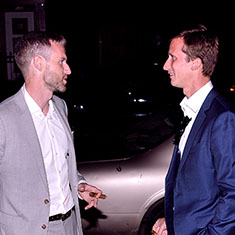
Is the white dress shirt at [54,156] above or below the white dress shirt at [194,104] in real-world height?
below

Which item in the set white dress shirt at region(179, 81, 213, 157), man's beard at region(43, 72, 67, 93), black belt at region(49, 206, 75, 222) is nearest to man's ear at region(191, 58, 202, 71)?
white dress shirt at region(179, 81, 213, 157)

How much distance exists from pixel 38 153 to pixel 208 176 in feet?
3.58

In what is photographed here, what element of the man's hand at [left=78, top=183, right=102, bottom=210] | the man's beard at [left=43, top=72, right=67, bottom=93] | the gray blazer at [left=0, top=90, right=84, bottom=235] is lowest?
the man's hand at [left=78, top=183, right=102, bottom=210]

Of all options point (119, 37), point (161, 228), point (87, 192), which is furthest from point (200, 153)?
point (119, 37)

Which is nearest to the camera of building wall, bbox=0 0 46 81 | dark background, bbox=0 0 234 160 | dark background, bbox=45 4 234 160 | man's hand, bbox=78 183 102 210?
man's hand, bbox=78 183 102 210

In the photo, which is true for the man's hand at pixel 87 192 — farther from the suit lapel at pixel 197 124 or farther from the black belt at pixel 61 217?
the suit lapel at pixel 197 124

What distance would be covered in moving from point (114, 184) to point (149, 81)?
6467 millimetres

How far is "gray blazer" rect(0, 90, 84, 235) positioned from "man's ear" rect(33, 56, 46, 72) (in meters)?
0.37

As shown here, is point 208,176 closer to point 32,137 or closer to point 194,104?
point 194,104

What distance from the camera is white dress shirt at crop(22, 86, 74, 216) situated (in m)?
2.82

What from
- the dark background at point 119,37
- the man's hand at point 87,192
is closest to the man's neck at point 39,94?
the man's hand at point 87,192

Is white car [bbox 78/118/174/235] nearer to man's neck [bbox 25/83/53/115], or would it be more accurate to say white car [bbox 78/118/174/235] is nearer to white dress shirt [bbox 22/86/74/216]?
white dress shirt [bbox 22/86/74/216]

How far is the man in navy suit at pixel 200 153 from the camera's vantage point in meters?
2.13

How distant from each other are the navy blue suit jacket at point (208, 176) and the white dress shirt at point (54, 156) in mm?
835
